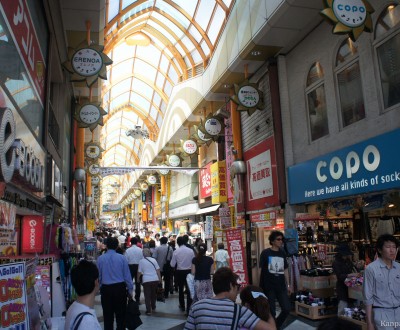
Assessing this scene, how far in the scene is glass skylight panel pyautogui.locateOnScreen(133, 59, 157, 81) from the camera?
2438cm

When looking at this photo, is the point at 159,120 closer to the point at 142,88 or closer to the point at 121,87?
→ the point at 142,88

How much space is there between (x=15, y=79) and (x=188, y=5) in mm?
12914

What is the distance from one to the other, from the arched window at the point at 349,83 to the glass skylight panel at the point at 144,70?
17.1 metres

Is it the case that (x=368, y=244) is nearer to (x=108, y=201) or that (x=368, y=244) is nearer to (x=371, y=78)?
(x=371, y=78)

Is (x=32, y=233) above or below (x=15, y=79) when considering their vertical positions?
below

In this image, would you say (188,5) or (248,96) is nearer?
(248,96)

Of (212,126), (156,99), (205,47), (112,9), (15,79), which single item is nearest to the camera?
(15,79)

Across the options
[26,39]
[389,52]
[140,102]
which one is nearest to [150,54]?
[140,102]

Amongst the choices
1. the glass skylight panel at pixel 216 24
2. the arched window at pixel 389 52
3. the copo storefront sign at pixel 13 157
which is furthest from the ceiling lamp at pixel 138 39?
the copo storefront sign at pixel 13 157

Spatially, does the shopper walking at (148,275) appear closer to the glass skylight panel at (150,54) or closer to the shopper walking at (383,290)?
the shopper walking at (383,290)

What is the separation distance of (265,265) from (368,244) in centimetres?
496

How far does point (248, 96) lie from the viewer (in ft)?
35.8

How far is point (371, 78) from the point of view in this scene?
720 cm

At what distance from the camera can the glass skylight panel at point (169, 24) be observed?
59.5ft
